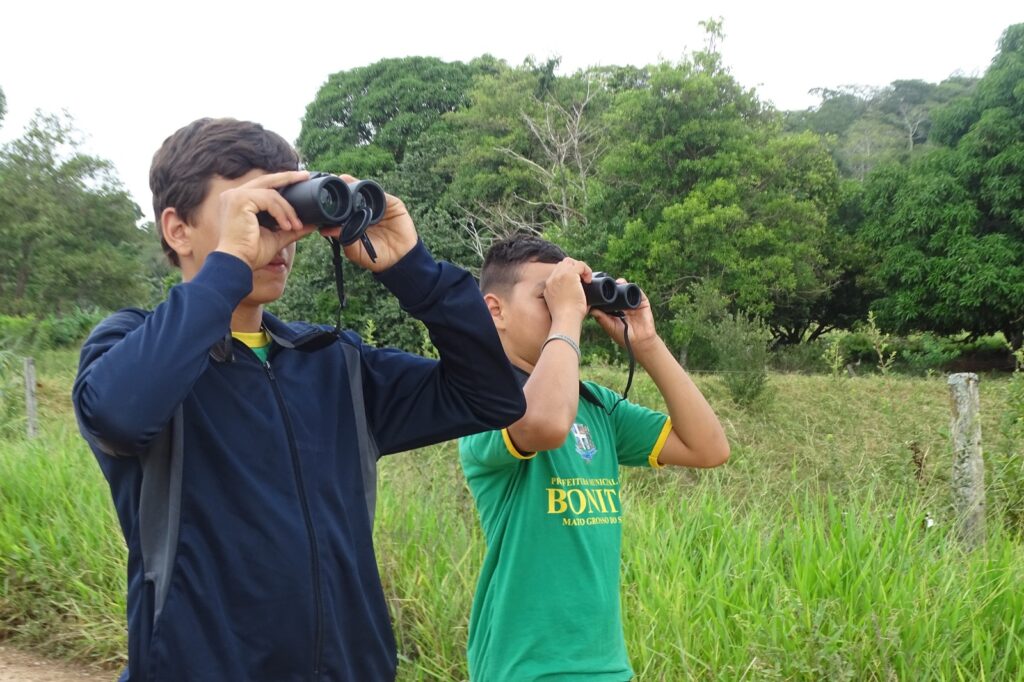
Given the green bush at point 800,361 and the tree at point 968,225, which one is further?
the tree at point 968,225

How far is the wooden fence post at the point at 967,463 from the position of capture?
403cm

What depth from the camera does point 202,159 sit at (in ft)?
4.89

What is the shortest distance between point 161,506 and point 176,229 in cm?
47

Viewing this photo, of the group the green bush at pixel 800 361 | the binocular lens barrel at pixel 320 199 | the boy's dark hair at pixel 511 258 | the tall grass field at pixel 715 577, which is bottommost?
the green bush at pixel 800 361

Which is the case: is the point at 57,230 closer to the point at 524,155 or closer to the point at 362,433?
the point at 524,155

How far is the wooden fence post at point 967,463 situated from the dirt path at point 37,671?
3701mm

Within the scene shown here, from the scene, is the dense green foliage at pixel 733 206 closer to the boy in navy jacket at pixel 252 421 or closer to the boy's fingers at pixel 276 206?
the boy in navy jacket at pixel 252 421

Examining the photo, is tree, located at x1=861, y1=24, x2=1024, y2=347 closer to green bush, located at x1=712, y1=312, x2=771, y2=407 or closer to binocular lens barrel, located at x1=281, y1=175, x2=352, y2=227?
green bush, located at x1=712, y1=312, x2=771, y2=407

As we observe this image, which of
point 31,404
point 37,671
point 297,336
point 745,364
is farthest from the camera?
point 745,364

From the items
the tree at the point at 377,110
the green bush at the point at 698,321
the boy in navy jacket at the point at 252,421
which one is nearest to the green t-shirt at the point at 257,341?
the boy in navy jacket at the point at 252,421

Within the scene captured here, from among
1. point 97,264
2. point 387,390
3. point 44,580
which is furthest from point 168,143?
point 97,264

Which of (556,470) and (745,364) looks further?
(745,364)

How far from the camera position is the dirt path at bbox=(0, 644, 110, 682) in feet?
12.1

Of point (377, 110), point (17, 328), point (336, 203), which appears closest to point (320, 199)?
point (336, 203)
